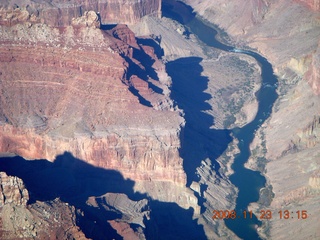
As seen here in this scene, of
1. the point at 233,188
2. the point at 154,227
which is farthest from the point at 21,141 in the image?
the point at 233,188

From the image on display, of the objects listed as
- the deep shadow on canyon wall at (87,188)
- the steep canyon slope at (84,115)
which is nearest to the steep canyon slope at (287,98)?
the deep shadow on canyon wall at (87,188)

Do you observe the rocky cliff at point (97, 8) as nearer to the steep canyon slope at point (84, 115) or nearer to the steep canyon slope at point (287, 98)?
the steep canyon slope at point (287, 98)

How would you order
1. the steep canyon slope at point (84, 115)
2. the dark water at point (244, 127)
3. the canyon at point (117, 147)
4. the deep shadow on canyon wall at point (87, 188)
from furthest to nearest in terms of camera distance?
the dark water at point (244, 127)
the steep canyon slope at point (84, 115)
the deep shadow on canyon wall at point (87, 188)
the canyon at point (117, 147)

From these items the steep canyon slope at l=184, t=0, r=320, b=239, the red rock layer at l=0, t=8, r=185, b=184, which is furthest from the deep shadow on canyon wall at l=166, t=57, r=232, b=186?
the steep canyon slope at l=184, t=0, r=320, b=239

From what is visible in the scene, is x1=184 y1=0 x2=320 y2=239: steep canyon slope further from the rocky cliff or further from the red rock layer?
the rocky cliff

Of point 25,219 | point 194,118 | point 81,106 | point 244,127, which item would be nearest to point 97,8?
point 194,118
